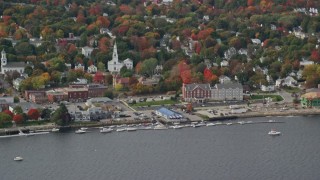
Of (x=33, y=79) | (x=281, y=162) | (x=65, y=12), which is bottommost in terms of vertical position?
(x=281, y=162)

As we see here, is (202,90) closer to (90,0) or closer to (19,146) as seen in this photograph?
(19,146)

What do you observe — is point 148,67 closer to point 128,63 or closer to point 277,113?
point 128,63

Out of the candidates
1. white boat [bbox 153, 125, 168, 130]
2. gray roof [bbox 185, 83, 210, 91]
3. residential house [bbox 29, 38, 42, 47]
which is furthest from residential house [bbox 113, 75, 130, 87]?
residential house [bbox 29, 38, 42, 47]

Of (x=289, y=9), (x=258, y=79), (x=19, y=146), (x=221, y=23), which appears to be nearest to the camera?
(x=19, y=146)

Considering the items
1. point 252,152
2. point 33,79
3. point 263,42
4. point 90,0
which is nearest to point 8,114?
point 33,79

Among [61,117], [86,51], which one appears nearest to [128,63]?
[86,51]

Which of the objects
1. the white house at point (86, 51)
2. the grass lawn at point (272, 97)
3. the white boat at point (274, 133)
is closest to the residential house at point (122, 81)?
the grass lawn at point (272, 97)
